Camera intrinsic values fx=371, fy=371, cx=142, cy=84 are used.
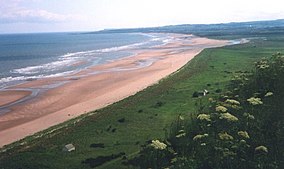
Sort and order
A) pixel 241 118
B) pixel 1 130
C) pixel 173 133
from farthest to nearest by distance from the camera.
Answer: pixel 1 130 < pixel 173 133 < pixel 241 118

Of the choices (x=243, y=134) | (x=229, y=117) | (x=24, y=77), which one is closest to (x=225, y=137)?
(x=243, y=134)

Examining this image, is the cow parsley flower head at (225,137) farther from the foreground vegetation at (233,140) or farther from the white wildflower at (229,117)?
the white wildflower at (229,117)

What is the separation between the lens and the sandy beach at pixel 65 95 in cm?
3944

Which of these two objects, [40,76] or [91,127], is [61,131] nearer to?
[91,127]

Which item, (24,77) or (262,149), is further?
(24,77)

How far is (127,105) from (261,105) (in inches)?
718

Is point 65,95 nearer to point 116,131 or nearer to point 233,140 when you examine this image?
point 116,131

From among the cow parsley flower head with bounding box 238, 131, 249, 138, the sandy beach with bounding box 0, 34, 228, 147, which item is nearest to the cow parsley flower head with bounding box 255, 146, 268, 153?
the cow parsley flower head with bounding box 238, 131, 249, 138

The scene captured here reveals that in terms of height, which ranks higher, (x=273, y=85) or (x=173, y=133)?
(x=273, y=85)

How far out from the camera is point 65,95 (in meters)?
53.9

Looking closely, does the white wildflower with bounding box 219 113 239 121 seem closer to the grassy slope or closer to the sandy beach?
the grassy slope

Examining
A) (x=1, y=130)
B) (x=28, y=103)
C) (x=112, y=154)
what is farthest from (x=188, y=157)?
(x=28, y=103)

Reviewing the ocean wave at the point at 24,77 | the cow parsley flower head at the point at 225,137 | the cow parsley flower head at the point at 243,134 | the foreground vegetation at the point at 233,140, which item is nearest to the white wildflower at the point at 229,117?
the foreground vegetation at the point at 233,140

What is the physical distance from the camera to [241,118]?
78.7ft
